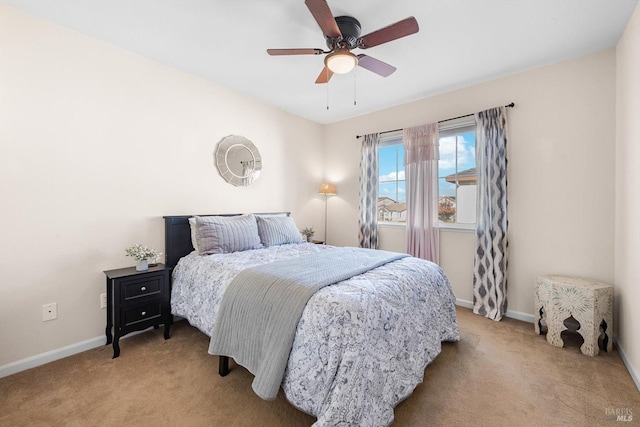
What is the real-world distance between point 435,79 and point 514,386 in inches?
115

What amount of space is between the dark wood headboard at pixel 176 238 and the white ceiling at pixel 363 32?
1605 mm

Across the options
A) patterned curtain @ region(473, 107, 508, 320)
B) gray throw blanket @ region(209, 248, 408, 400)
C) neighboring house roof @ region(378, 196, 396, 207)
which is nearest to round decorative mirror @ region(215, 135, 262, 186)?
gray throw blanket @ region(209, 248, 408, 400)

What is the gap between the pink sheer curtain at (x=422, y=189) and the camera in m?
3.34

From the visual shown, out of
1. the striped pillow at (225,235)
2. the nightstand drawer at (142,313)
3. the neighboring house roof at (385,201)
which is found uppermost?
the neighboring house roof at (385,201)

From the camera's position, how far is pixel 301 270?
1.81m

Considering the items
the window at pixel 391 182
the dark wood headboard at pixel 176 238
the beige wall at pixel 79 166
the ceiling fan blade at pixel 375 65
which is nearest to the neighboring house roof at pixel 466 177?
the window at pixel 391 182

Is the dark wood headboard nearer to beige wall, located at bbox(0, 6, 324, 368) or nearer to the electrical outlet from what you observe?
beige wall, located at bbox(0, 6, 324, 368)

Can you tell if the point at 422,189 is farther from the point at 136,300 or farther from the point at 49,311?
the point at 49,311

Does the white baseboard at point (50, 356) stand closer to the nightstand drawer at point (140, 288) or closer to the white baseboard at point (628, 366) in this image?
the nightstand drawer at point (140, 288)

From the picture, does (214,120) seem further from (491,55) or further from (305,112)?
(491,55)

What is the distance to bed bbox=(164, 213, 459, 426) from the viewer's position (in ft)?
4.05

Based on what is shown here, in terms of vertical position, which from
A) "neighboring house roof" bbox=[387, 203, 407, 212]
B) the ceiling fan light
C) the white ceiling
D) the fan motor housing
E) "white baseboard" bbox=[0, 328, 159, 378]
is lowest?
"white baseboard" bbox=[0, 328, 159, 378]

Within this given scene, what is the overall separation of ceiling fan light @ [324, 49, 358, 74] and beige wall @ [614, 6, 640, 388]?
1.97 meters

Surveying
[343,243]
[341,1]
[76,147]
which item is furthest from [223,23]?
[343,243]
